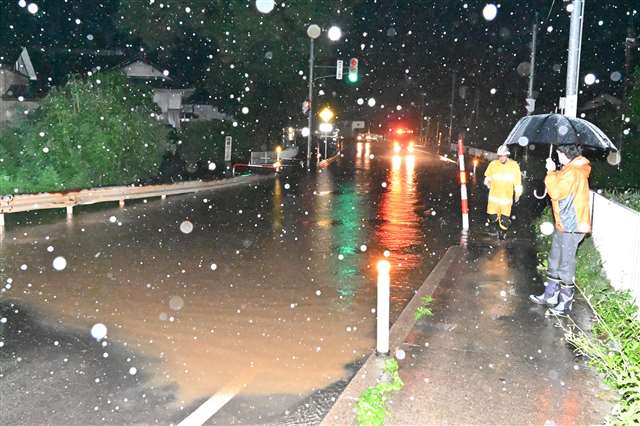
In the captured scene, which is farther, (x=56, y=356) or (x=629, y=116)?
(x=629, y=116)

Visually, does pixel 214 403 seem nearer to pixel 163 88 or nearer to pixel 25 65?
pixel 25 65

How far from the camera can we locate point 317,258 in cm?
1130

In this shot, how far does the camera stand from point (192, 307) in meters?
8.08

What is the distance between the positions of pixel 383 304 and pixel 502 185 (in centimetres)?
718

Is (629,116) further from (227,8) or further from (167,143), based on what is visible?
(227,8)

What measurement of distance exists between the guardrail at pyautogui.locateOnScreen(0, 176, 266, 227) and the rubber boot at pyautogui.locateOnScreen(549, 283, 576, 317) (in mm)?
12052

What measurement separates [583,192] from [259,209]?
11.8 m

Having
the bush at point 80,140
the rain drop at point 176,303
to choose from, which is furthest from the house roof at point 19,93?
the rain drop at point 176,303

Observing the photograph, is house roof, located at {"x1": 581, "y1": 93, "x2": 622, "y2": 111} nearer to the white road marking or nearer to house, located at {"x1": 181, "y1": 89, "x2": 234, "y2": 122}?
house, located at {"x1": 181, "y1": 89, "x2": 234, "y2": 122}

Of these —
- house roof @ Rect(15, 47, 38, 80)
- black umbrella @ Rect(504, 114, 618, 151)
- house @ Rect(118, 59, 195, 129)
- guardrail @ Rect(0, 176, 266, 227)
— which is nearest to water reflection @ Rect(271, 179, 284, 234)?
guardrail @ Rect(0, 176, 266, 227)

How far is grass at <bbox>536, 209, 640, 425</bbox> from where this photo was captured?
450cm

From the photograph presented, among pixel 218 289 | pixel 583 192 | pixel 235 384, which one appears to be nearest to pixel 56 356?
pixel 235 384

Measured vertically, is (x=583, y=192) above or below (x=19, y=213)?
above

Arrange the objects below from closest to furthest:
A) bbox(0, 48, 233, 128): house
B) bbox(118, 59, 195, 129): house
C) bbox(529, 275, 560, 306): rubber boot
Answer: bbox(529, 275, 560, 306): rubber boot
bbox(0, 48, 233, 128): house
bbox(118, 59, 195, 129): house
